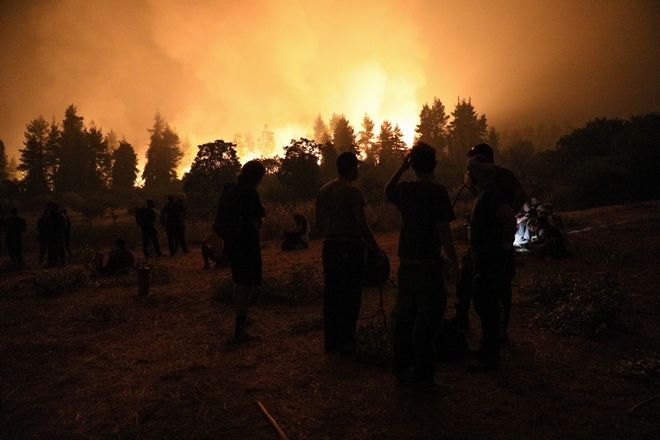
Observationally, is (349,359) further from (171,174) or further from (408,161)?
(171,174)

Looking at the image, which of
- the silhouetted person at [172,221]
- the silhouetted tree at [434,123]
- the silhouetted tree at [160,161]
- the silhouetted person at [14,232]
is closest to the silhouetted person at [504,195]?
the silhouetted person at [172,221]

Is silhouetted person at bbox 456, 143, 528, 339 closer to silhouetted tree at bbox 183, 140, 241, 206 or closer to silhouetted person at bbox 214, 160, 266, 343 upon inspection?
silhouetted person at bbox 214, 160, 266, 343

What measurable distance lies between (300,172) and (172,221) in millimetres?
25087

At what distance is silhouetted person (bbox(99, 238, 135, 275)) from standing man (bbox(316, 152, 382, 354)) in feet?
30.1

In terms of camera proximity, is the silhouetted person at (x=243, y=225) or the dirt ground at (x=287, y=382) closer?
the dirt ground at (x=287, y=382)

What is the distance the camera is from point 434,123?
82688 millimetres

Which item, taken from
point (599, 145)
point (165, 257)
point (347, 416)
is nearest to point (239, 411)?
point (347, 416)

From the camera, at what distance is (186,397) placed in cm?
423

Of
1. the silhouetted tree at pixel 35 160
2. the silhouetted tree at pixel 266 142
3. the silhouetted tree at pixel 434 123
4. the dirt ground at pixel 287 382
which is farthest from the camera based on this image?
the silhouetted tree at pixel 266 142

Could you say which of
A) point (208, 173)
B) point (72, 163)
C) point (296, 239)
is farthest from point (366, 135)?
point (296, 239)

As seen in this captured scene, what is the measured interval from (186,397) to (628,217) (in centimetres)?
1688

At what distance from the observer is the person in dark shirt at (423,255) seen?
12.5 ft

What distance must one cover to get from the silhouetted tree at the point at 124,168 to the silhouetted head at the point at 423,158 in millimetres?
75425

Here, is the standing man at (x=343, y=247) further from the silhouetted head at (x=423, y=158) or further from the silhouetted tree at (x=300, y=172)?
the silhouetted tree at (x=300, y=172)
